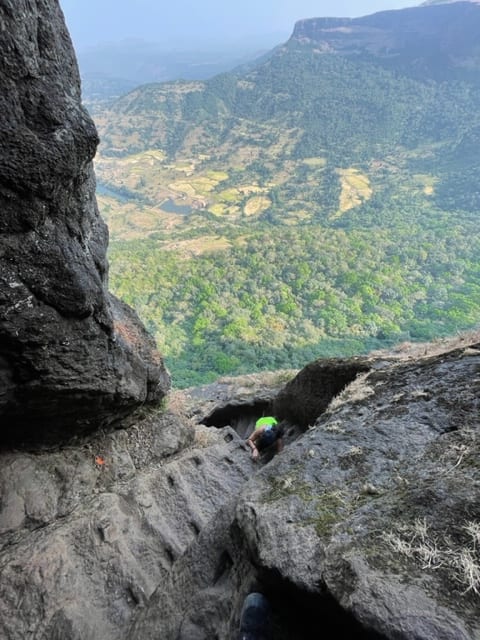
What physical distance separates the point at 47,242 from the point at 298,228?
97.6 m

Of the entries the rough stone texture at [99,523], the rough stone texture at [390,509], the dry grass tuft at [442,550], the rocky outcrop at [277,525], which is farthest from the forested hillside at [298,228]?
→ the dry grass tuft at [442,550]

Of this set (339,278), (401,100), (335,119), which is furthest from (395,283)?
(401,100)

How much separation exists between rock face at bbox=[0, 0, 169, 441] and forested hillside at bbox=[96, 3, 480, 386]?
39047 millimetres

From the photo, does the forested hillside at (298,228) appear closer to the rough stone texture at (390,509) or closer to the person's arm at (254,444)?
the person's arm at (254,444)

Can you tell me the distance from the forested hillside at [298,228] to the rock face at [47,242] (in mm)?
39047

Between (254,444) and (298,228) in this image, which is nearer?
(254,444)

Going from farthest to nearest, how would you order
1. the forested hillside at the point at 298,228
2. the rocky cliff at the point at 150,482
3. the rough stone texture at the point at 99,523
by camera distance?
the forested hillside at the point at 298,228 < the rough stone texture at the point at 99,523 < the rocky cliff at the point at 150,482

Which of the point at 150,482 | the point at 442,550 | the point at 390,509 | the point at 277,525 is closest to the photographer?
the point at 442,550

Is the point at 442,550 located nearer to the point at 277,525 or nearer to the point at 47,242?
the point at 277,525

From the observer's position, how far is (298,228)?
3942 inches

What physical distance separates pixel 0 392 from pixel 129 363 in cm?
295

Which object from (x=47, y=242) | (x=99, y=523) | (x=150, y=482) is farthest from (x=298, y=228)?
(x=47, y=242)

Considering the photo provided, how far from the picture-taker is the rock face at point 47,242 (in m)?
4.93

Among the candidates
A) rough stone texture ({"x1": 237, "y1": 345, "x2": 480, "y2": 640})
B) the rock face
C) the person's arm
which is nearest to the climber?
the person's arm
